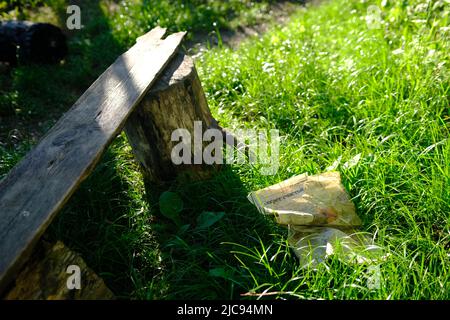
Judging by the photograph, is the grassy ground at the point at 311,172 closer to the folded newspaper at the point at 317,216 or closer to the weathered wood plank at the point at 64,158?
the folded newspaper at the point at 317,216

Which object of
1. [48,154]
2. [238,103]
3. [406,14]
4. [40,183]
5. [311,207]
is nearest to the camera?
[40,183]

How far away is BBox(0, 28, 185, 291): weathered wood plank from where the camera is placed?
5.69 feet

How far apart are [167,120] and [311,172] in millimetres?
939

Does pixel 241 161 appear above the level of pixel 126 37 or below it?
below

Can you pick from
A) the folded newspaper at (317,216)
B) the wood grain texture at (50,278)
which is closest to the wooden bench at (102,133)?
the wood grain texture at (50,278)

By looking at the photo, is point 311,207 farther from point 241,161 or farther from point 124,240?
point 124,240

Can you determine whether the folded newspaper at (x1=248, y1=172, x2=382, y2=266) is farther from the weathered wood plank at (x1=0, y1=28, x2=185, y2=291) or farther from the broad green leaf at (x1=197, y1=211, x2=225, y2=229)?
the weathered wood plank at (x1=0, y1=28, x2=185, y2=291)

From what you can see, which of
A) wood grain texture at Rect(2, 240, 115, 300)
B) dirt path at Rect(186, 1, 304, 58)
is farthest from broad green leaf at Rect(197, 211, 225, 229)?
dirt path at Rect(186, 1, 304, 58)

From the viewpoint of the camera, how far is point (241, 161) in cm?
288

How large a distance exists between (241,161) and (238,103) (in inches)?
34.4

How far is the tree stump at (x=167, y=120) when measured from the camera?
261cm

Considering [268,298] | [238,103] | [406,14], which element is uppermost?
[406,14]

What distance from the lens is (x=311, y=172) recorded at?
2.75 meters
